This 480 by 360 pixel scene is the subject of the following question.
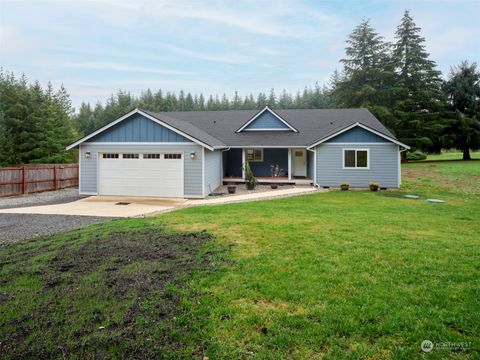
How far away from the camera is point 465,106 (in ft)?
114

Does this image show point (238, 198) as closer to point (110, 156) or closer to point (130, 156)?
point (130, 156)

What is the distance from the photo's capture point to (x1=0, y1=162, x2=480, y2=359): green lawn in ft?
10.5

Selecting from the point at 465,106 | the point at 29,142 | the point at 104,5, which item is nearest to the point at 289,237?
the point at 104,5

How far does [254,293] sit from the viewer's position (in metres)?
4.26

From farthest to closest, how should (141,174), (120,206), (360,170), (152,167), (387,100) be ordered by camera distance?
1. (387,100)
2. (360,170)
3. (141,174)
4. (152,167)
5. (120,206)

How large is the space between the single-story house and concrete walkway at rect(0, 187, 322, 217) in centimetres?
105

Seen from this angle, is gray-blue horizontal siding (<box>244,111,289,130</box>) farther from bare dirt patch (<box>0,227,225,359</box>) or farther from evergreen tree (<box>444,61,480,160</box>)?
evergreen tree (<box>444,61,480,160</box>)

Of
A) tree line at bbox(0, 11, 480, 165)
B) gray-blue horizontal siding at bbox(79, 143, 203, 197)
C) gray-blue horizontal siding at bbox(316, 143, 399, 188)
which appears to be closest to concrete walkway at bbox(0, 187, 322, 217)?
gray-blue horizontal siding at bbox(79, 143, 203, 197)

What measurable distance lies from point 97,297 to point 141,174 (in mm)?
11615

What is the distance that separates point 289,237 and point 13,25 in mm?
15057

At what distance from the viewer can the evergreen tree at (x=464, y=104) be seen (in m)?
33.3

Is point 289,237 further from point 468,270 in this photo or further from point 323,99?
point 323,99

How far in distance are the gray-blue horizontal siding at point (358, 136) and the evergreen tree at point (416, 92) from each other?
1794cm

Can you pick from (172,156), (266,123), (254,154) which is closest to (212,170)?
(172,156)
